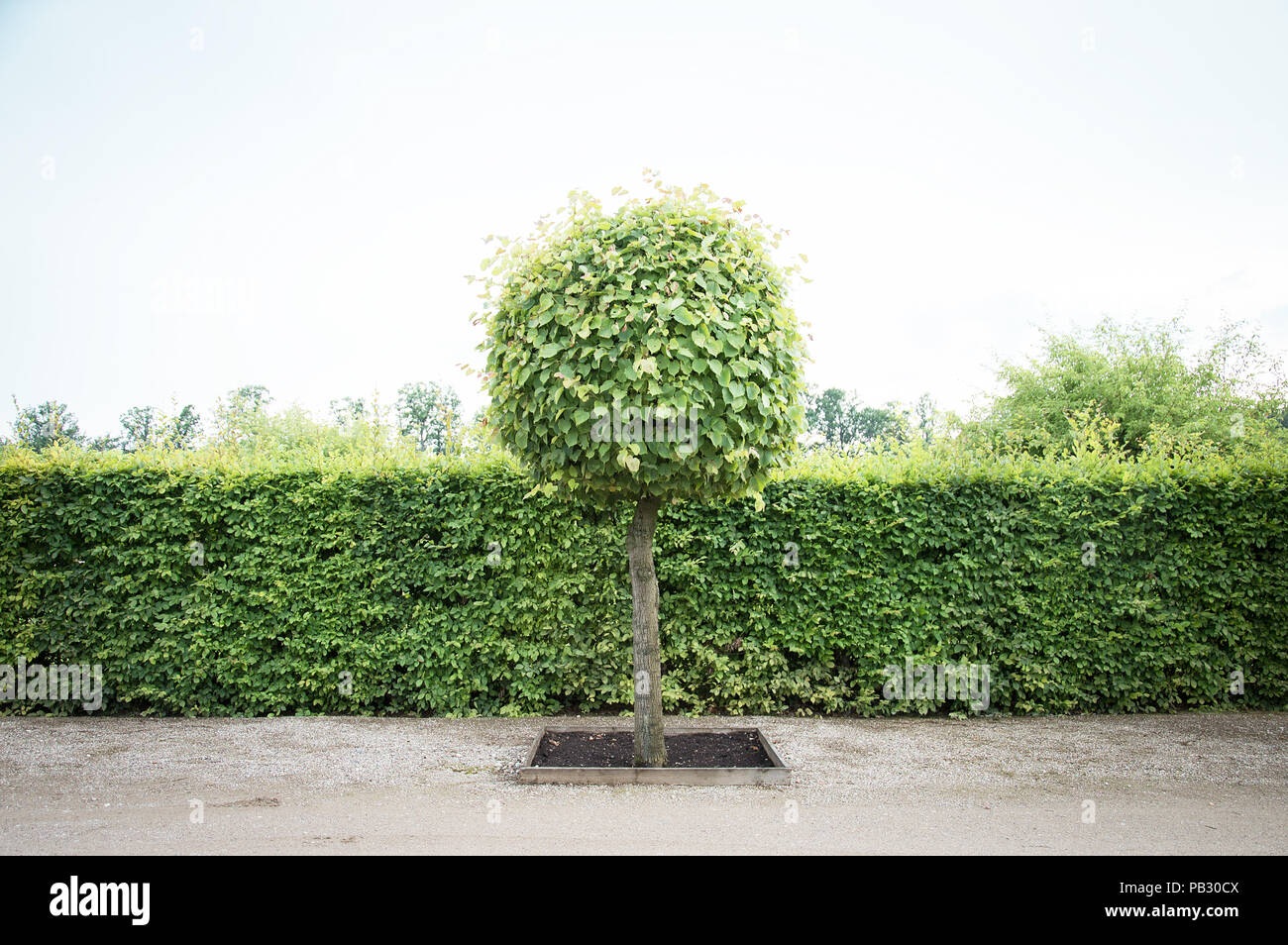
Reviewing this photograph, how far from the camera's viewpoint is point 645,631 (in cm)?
652

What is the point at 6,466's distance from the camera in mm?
8508

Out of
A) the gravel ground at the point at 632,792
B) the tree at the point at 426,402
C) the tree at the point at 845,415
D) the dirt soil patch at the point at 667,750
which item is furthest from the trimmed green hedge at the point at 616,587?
the tree at the point at 845,415

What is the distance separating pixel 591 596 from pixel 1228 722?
6.67 metres

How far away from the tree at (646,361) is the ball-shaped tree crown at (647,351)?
0.01 metres

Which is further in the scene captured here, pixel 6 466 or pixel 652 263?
pixel 6 466

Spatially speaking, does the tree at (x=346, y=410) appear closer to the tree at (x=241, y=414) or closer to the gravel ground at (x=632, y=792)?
the tree at (x=241, y=414)

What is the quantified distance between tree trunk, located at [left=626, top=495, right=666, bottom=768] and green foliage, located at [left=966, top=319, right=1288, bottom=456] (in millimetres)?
18433

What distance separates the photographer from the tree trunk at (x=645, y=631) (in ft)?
21.1

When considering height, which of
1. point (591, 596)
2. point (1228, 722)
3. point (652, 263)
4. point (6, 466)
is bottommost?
point (1228, 722)

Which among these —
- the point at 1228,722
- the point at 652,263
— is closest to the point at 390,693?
the point at 652,263

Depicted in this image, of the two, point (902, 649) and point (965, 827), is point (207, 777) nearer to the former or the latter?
point (965, 827)

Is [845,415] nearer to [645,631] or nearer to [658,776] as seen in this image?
[645,631]

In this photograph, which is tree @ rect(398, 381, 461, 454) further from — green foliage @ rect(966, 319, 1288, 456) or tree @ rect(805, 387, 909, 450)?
green foliage @ rect(966, 319, 1288, 456)

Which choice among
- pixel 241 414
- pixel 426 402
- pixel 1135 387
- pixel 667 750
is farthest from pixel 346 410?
pixel 667 750
